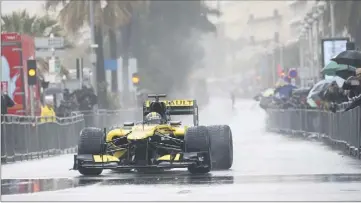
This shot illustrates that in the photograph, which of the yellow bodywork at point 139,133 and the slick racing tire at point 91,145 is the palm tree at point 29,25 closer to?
the yellow bodywork at point 139,133

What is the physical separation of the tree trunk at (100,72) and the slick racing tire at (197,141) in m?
42.2

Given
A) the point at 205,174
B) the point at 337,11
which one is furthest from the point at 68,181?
the point at 337,11

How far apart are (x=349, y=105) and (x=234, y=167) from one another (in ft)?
17.2

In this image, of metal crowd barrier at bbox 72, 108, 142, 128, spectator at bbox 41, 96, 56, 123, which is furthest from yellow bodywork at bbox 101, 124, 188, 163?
metal crowd barrier at bbox 72, 108, 142, 128

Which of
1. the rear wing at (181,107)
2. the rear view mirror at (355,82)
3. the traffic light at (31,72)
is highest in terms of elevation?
the traffic light at (31,72)

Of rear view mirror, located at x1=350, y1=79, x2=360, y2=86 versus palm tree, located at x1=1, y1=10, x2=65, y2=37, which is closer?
rear view mirror, located at x1=350, y1=79, x2=360, y2=86

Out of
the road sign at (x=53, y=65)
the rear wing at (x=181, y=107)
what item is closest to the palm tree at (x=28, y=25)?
the road sign at (x=53, y=65)

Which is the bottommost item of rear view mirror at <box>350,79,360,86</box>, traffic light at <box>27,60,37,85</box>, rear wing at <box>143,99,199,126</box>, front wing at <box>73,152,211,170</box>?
front wing at <box>73,152,211,170</box>

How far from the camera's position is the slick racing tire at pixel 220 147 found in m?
22.4

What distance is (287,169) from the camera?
22.3 metres

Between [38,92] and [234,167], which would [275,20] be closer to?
[38,92]

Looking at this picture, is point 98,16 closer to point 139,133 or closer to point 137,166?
point 139,133

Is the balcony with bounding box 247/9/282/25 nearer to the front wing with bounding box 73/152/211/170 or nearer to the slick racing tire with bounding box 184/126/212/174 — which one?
the slick racing tire with bounding box 184/126/212/174

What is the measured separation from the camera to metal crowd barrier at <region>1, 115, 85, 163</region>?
97.3 ft
